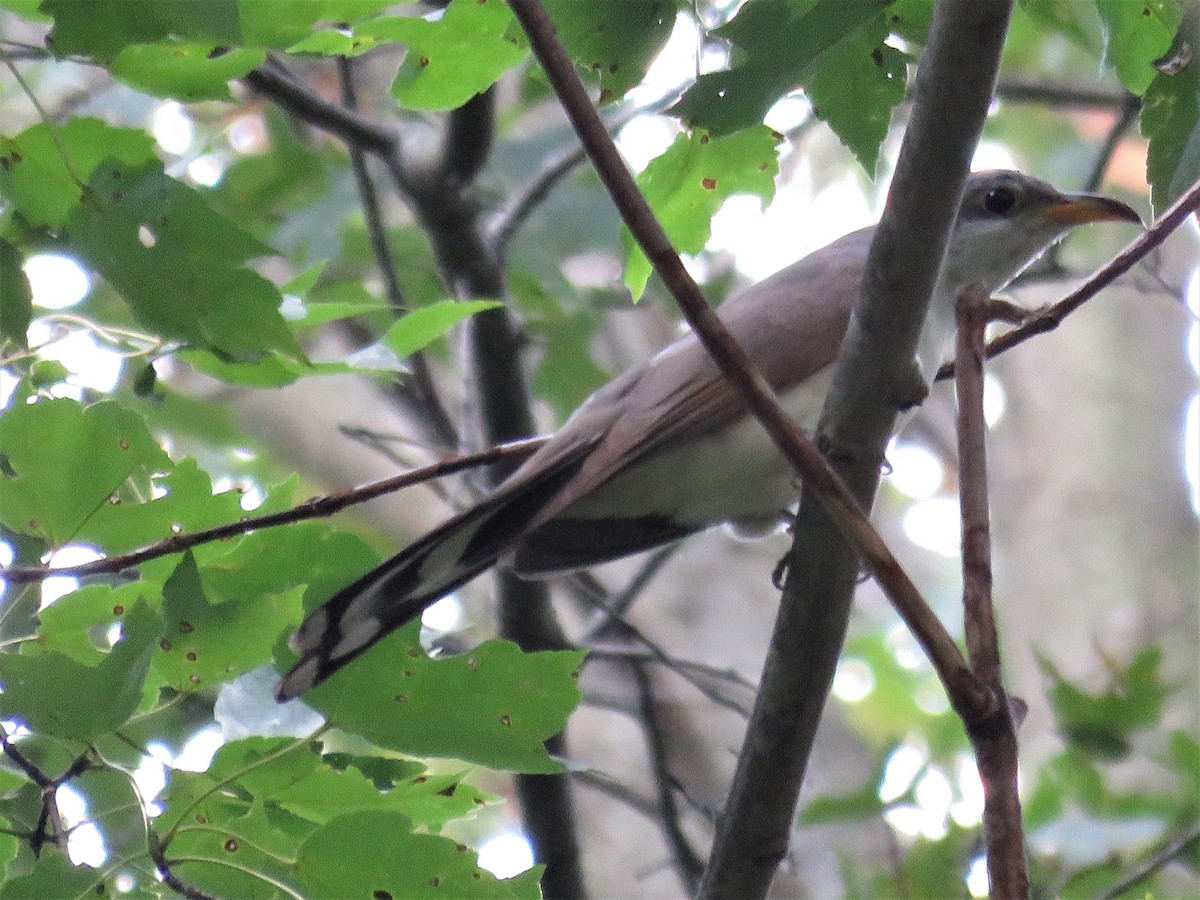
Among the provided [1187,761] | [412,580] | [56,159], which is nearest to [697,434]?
[412,580]

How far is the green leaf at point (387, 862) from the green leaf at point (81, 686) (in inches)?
13.2

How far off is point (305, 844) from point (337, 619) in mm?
403

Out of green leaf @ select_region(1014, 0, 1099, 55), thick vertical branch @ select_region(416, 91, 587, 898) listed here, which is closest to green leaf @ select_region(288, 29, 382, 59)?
thick vertical branch @ select_region(416, 91, 587, 898)

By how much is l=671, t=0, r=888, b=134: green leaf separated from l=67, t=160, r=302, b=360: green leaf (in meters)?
0.70

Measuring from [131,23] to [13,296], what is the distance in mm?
561

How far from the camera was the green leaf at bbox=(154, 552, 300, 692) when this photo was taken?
2148mm

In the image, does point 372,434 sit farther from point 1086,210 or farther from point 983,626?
point 983,626

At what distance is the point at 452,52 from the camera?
231 centimetres

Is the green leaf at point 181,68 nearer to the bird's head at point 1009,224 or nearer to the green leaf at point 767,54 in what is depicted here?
the green leaf at point 767,54

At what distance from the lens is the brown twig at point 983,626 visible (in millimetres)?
1541

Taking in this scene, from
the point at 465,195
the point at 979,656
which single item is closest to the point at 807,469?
the point at 979,656

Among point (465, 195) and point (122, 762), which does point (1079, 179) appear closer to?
point (465, 195)

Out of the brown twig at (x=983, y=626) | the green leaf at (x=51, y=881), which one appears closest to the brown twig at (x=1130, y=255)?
the brown twig at (x=983, y=626)

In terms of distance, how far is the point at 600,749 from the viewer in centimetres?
645
